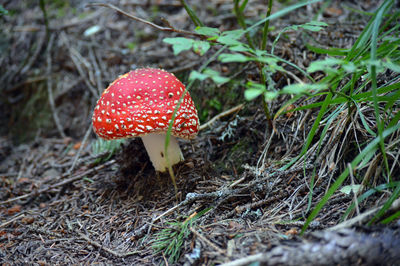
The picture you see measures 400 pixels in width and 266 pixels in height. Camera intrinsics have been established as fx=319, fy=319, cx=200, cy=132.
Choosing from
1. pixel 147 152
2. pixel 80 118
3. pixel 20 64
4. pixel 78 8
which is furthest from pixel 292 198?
pixel 78 8

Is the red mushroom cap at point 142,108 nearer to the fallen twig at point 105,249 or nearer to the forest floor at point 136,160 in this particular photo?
the forest floor at point 136,160

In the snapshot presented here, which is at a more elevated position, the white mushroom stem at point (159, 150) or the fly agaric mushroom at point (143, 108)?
the fly agaric mushroom at point (143, 108)

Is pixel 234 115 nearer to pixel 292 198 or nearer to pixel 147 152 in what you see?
pixel 147 152

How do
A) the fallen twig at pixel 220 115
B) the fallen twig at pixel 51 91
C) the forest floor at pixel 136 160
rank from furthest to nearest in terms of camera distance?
1. the fallen twig at pixel 51 91
2. the fallen twig at pixel 220 115
3. the forest floor at pixel 136 160

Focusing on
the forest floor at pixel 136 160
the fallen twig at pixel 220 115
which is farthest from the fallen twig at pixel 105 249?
the fallen twig at pixel 220 115

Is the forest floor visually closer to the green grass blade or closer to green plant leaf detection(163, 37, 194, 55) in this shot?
the green grass blade

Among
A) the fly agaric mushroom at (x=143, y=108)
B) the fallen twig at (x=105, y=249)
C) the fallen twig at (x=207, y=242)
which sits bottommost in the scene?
the fallen twig at (x=105, y=249)
